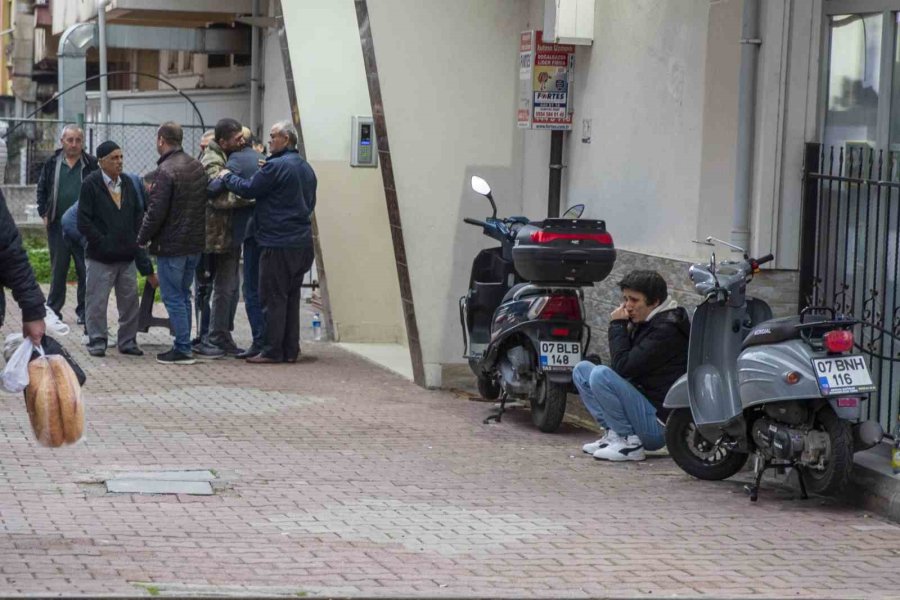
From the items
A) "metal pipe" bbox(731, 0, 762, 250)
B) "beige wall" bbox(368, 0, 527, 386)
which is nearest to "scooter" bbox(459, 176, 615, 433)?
"metal pipe" bbox(731, 0, 762, 250)

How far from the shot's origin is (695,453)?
9.00 metres

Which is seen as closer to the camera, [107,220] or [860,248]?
[860,248]

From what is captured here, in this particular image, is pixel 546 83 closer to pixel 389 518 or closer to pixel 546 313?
pixel 546 313

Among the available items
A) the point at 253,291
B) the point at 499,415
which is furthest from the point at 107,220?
the point at 499,415

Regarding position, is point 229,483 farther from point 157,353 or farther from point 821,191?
point 157,353

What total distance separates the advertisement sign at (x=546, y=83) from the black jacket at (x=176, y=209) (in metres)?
2.86

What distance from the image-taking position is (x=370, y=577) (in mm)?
6418

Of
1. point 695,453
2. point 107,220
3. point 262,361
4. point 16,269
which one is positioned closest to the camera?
point 16,269

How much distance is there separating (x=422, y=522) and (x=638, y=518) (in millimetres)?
1110

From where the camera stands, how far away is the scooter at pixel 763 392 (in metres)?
7.92

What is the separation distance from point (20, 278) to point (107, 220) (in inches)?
253

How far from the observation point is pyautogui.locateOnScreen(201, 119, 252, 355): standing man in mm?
13477

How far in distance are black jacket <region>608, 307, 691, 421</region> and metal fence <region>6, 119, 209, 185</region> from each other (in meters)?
11.8

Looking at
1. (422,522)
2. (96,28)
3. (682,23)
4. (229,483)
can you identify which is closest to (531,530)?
(422,522)
